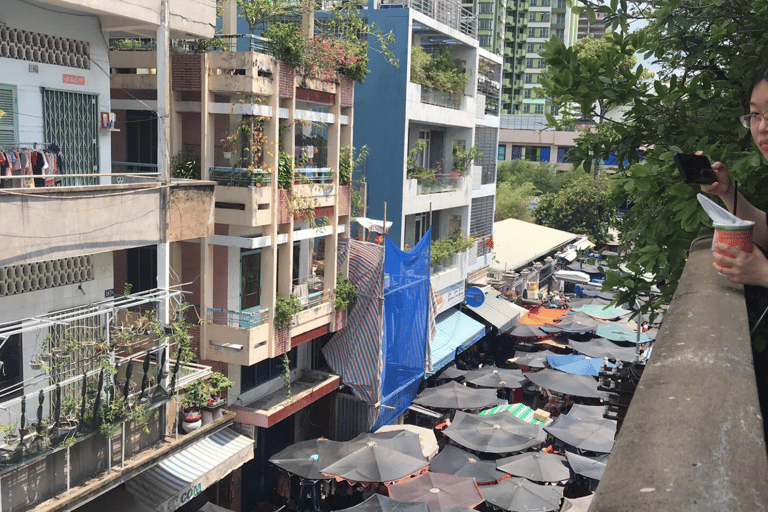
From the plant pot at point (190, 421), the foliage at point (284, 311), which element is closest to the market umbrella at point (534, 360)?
the foliage at point (284, 311)

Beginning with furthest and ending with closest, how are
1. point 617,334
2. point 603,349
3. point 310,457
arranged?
point 617,334 < point 603,349 < point 310,457

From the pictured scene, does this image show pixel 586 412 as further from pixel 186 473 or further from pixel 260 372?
pixel 186 473

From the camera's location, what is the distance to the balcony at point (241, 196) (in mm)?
15484

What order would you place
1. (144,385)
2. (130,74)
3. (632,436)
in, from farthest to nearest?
1. (130,74)
2. (144,385)
3. (632,436)

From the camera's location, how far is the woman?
2.64 meters

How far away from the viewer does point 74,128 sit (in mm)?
12461

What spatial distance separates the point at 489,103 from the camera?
107 ft

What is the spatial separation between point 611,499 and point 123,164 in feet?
52.7

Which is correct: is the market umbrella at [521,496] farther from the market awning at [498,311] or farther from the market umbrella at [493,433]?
the market awning at [498,311]

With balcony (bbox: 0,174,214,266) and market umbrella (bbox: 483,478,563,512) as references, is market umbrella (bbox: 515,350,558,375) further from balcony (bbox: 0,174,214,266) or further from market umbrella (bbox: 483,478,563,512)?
balcony (bbox: 0,174,214,266)

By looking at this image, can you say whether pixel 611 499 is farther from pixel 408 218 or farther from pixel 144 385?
pixel 408 218

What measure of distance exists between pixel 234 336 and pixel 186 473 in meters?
2.85

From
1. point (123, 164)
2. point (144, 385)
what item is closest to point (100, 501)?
point (144, 385)

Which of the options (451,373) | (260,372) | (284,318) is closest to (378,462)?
(260,372)
